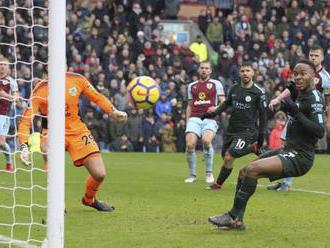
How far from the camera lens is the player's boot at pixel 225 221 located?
30.6 ft

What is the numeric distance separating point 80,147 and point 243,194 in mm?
2458

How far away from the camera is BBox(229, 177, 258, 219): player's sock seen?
368 inches

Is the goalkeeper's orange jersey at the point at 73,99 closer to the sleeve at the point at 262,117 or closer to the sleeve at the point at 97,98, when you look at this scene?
the sleeve at the point at 97,98

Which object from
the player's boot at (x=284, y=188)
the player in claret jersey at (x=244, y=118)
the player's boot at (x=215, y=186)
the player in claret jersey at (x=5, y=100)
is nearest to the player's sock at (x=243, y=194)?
the player in claret jersey at (x=244, y=118)

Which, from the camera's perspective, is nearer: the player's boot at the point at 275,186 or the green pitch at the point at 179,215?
the green pitch at the point at 179,215

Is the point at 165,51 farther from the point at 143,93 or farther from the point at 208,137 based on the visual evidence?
the point at 143,93

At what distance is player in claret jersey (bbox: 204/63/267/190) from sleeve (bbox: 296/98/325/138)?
179 inches

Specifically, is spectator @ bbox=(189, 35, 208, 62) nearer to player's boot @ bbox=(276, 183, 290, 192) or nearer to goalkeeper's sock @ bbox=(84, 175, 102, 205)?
player's boot @ bbox=(276, 183, 290, 192)

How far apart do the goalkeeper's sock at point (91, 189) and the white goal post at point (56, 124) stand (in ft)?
10.9

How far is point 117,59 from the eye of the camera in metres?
28.9

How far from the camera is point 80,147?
423 inches

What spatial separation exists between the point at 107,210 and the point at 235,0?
27.1 m

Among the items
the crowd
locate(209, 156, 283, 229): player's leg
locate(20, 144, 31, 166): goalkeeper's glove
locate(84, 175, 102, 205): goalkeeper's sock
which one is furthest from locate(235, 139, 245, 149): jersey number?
the crowd

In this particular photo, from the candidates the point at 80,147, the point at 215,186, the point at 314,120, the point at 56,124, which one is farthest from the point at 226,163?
the point at 56,124
